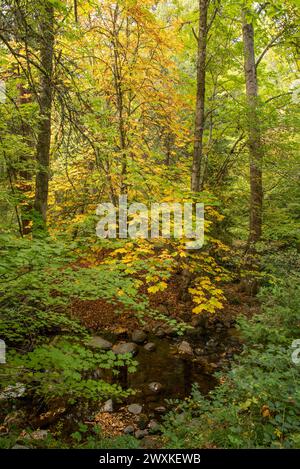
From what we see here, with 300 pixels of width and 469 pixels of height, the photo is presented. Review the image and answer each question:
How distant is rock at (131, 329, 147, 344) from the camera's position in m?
7.25

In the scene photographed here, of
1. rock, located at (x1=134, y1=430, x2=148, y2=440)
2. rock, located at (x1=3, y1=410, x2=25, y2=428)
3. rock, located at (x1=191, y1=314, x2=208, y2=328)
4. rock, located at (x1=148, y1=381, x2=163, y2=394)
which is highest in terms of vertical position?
rock, located at (x1=191, y1=314, x2=208, y2=328)

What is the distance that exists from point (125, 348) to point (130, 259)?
2426 mm

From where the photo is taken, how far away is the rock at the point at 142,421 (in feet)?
15.6

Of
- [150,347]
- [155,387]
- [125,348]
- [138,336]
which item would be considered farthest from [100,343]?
[155,387]

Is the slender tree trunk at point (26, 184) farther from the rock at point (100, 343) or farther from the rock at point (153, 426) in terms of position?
the rock at point (153, 426)

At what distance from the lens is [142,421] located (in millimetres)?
4883

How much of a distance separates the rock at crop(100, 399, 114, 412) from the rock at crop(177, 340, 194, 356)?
2215 millimetres

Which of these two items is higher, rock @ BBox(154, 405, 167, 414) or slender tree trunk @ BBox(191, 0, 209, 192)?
slender tree trunk @ BBox(191, 0, 209, 192)

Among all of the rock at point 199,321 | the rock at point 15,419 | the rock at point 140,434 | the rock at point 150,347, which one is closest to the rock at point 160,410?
the rock at point 140,434

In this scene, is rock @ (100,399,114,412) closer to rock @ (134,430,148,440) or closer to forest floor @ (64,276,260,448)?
forest floor @ (64,276,260,448)

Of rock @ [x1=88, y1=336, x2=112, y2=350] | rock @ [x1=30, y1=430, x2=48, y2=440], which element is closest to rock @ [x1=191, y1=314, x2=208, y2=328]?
rock @ [x1=88, y1=336, x2=112, y2=350]

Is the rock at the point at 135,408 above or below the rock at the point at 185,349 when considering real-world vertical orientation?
below

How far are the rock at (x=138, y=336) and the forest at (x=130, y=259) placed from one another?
0.03 m

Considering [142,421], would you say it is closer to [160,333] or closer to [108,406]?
[108,406]
